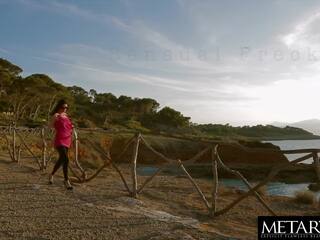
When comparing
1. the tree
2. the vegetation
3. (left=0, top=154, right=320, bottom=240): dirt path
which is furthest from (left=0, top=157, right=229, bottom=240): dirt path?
the tree

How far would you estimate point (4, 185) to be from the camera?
29.2ft

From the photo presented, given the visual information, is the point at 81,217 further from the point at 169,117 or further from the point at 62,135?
the point at 169,117

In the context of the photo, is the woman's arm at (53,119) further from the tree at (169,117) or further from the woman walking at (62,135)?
the tree at (169,117)

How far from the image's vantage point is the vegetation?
42594 mm

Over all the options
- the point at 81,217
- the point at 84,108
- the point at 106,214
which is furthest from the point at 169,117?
the point at 81,217

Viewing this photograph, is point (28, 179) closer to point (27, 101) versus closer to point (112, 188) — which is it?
point (112, 188)

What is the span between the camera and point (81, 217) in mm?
6441

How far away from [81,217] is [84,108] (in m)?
60.1

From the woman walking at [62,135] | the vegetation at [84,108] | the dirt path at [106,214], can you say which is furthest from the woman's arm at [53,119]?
the vegetation at [84,108]

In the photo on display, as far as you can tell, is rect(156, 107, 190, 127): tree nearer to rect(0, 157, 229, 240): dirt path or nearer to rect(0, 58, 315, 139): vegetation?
rect(0, 58, 315, 139): vegetation

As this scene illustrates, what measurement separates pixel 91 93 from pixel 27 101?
34543 millimetres

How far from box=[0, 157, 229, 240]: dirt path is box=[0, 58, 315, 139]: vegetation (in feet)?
46.1

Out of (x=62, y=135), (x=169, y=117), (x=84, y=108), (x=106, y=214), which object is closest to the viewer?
(x=106, y=214)

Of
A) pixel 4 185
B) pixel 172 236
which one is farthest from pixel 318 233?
pixel 4 185
